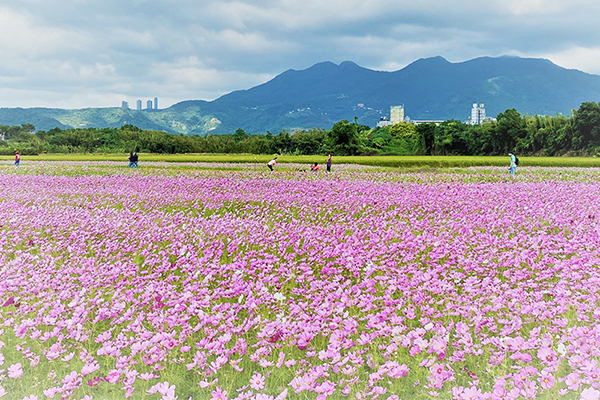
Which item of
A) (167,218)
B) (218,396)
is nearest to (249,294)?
(218,396)

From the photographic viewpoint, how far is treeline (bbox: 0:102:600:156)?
233 ft

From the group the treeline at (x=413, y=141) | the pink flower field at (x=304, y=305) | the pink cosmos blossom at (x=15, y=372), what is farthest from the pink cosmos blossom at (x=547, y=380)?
the treeline at (x=413, y=141)

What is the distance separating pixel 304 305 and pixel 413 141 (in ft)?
308

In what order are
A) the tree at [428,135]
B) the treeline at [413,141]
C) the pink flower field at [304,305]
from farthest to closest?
the tree at [428,135], the treeline at [413,141], the pink flower field at [304,305]

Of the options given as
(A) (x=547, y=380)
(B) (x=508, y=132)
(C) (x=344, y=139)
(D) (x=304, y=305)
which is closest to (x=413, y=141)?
(C) (x=344, y=139)

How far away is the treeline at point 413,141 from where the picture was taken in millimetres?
70938

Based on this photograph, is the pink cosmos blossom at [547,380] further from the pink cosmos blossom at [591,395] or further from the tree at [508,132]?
the tree at [508,132]

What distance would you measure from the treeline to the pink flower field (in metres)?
67.3

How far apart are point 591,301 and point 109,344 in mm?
5003

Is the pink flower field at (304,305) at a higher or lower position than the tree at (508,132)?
lower

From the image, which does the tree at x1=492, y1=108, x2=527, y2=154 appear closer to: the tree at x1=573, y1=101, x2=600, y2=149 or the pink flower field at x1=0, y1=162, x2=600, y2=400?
the tree at x1=573, y1=101, x2=600, y2=149

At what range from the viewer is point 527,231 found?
1004cm

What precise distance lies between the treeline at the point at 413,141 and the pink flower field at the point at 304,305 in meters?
67.3

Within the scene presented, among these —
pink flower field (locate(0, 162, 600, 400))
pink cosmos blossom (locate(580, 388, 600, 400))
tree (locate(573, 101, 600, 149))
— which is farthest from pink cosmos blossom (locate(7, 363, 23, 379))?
tree (locate(573, 101, 600, 149))
